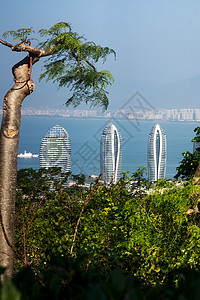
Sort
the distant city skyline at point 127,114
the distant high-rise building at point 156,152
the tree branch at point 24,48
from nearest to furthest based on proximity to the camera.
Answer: the tree branch at point 24,48 < the distant city skyline at point 127,114 < the distant high-rise building at point 156,152

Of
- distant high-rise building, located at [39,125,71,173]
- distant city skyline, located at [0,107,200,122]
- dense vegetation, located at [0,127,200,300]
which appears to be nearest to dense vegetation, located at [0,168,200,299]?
dense vegetation, located at [0,127,200,300]

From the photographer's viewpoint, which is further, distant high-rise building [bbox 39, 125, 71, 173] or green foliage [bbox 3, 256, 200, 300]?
distant high-rise building [bbox 39, 125, 71, 173]

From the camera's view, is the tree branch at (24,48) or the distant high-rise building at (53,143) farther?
the distant high-rise building at (53,143)

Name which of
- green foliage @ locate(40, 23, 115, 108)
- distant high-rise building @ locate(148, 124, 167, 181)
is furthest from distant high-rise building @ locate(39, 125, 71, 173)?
distant high-rise building @ locate(148, 124, 167, 181)

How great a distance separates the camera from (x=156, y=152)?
97.0 metres

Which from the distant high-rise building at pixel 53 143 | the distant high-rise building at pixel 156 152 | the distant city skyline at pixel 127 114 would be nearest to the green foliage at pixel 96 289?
the distant city skyline at pixel 127 114

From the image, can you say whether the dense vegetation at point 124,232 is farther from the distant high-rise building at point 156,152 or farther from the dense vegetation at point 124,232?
the distant high-rise building at point 156,152

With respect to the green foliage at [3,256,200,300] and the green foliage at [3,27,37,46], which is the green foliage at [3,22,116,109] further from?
the green foliage at [3,256,200,300]

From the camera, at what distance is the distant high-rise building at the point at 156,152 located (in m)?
94.8

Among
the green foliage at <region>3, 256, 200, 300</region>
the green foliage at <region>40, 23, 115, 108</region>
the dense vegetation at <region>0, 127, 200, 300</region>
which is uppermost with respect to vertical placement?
the green foliage at <region>40, 23, 115, 108</region>

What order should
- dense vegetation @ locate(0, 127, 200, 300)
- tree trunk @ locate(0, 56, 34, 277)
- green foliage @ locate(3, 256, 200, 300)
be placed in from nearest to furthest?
green foliage @ locate(3, 256, 200, 300)
dense vegetation @ locate(0, 127, 200, 300)
tree trunk @ locate(0, 56, 34, 277)

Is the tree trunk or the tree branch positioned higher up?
the tree branch

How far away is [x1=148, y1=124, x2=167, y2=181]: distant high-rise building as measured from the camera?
94.8 m

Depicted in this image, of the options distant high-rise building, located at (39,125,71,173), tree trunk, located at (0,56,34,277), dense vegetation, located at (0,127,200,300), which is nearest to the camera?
dense vegetation, located at (0,127,200,300)
